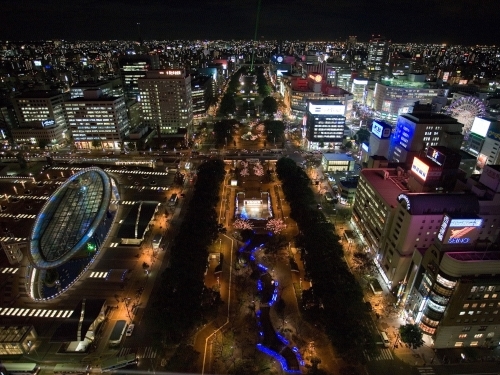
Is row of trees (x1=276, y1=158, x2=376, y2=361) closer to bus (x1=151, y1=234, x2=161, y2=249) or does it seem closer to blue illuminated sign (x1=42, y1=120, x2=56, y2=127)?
bus (x1=151, y1=234, x2=161, y2=249)

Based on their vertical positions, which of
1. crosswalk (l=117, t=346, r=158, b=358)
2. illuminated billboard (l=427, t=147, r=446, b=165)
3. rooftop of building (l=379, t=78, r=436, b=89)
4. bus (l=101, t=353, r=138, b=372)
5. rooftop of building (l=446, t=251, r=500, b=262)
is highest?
rooftop of building (l=379, t=78, r=436, b=89)

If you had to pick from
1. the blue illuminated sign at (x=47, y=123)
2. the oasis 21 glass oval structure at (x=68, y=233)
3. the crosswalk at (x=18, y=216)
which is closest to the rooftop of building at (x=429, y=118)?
the oasis 21 glass oval structure at (x=68, y=233)

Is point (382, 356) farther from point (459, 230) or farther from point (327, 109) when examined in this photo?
point (327, 109)

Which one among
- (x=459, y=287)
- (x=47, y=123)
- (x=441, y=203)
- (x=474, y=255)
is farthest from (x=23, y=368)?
(x=47, y=123)

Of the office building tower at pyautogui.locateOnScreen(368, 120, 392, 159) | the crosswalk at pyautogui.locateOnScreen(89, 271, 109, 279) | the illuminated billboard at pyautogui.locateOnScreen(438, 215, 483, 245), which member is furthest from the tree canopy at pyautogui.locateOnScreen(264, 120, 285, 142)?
the illuminated billboard at pyautogui.locateOnScreen(438, 215, 483, 245)

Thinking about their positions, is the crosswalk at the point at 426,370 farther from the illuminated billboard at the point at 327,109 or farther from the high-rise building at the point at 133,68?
the high-rise building at the point at 133,68

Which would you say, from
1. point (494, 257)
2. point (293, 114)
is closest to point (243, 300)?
point (494, 257)
